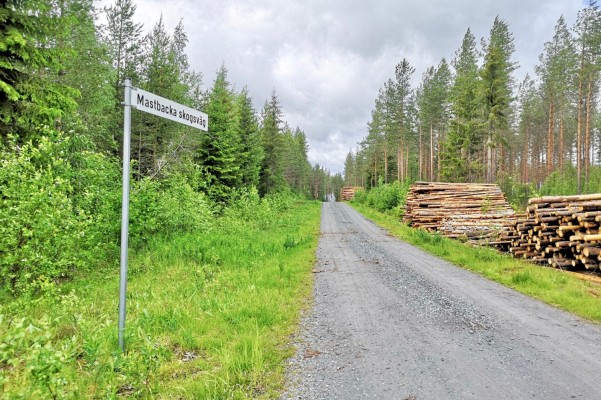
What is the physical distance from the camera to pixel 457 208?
19125 millimetres

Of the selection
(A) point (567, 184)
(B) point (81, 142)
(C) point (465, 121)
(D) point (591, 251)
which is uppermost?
(C) point (465, 121)

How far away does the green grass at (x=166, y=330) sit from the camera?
2.82 m

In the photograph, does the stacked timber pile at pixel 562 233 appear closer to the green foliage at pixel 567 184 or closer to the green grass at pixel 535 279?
the green grass at pixel 535 279

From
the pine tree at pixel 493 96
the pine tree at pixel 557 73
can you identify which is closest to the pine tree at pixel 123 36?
the pine tree at pixel 493 96

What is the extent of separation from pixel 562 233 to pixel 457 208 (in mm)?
10065

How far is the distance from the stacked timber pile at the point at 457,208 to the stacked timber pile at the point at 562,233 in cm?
408

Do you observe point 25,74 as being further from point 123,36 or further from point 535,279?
point 123,36

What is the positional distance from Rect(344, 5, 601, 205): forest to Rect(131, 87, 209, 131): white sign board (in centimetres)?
1977

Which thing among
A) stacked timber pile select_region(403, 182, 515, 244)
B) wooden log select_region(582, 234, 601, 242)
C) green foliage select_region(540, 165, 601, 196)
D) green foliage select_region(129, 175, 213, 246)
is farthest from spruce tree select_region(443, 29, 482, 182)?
green foliage select_region(129, 175, 213, 246)

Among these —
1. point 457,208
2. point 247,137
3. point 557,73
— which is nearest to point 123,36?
point 247,137

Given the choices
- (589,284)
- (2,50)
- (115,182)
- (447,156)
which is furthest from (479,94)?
(2,50)

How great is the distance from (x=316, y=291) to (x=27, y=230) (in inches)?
203

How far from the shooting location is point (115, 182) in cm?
976

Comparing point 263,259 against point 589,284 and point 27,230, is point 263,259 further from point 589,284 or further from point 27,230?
point 589,284
